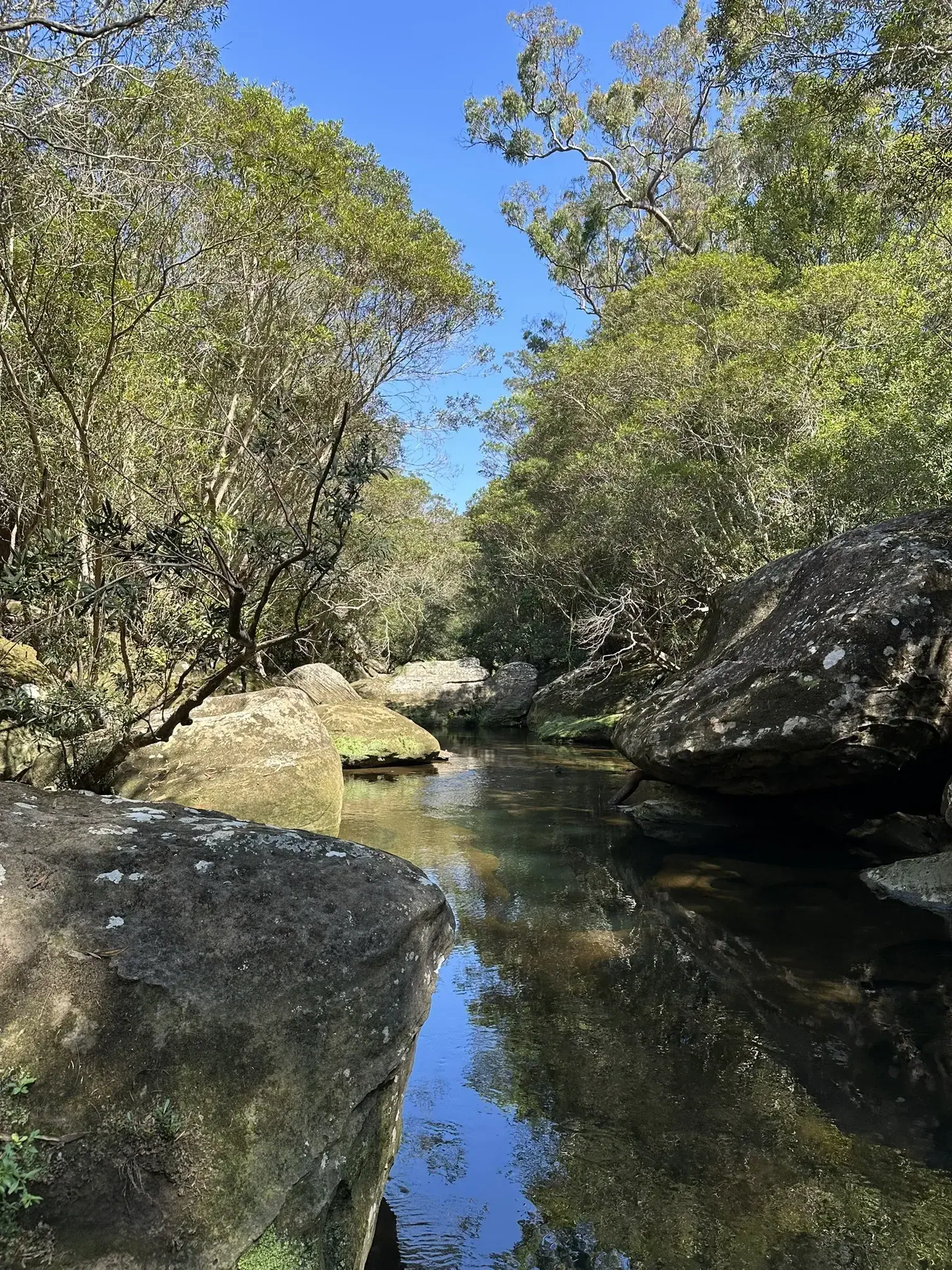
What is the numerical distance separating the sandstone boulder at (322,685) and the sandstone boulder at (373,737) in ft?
3.21

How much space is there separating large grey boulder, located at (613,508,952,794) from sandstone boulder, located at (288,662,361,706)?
9.94m

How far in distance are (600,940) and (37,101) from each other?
28.6ft

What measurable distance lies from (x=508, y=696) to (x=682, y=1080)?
82.0 ft

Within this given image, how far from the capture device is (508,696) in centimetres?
2947

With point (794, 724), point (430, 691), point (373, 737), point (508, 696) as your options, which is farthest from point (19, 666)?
point (508, 696)

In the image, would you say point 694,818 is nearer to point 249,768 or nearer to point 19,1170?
point 249,768

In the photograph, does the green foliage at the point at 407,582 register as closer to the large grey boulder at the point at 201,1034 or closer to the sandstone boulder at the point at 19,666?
the sandstone boulder at the point at 19,666

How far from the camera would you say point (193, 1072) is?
95.0 inches

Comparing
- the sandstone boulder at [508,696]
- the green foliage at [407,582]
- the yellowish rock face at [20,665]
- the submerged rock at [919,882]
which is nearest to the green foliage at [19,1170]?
the yellowish rock face at [20,665]

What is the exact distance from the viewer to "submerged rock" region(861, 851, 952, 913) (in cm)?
747

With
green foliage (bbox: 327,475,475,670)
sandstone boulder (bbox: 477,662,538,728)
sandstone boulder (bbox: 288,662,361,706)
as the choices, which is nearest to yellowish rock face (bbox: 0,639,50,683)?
sandstone boulder (bbox: 288,662,361,706)

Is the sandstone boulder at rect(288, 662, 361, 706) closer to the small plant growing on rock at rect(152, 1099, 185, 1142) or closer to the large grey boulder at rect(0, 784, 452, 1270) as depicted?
the large grey boulder at rect(0, 784, 452, 1270)

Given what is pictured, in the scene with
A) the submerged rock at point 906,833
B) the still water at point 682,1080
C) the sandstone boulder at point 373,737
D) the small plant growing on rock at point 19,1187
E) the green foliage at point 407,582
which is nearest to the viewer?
the small plant growing on rock at point 19,1187

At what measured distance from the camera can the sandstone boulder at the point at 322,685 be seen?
1853 centimetres
